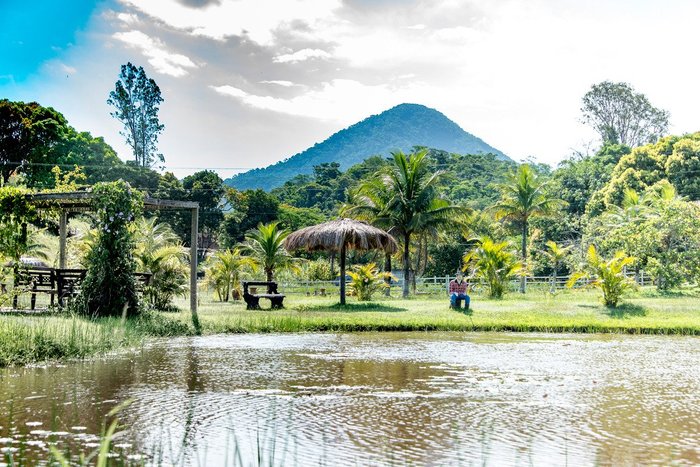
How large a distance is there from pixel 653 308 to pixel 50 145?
36809 mm

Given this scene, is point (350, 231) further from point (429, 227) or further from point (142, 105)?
point (142, 105)

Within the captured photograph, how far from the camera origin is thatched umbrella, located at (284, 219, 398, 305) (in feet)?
66.0

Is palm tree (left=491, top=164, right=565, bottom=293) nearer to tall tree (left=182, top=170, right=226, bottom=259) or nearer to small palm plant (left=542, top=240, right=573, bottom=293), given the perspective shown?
small palm plant (left=542, top=240, right=573, bottom=293)

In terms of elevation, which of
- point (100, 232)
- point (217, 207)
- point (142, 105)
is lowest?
point (100, 232)

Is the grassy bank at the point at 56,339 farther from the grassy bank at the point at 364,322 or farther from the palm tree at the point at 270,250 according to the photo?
the palm tree at the point at 270,250

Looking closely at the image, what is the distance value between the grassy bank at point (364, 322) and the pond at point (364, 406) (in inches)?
22.3

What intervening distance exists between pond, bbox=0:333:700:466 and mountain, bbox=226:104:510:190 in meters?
121

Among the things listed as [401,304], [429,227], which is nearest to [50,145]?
[429,227]

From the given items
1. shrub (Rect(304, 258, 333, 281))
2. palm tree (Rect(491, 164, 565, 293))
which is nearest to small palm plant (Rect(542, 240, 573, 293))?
palm tree (Rect(491, 164, 565, 293))

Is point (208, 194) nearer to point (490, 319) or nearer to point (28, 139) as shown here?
point (28, 139)

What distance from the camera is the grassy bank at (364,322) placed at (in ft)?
31.4

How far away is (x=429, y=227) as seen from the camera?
2697 cm

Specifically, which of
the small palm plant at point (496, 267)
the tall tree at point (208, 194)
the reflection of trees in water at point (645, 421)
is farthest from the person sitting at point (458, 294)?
the tall tree at point (208, 194)

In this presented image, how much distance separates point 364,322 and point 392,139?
507 ft
